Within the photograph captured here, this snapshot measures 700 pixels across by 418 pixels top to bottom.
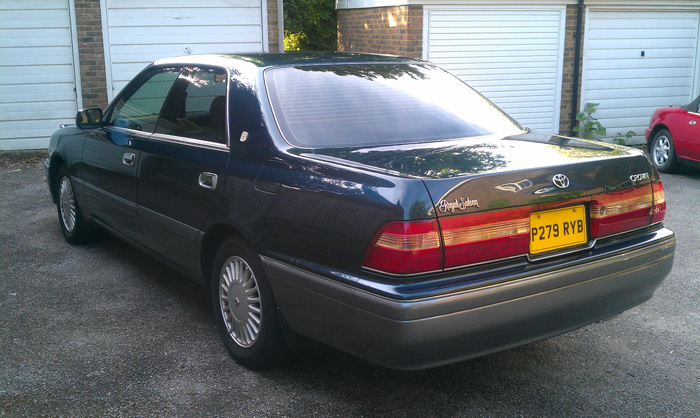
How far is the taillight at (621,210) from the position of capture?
3.51m

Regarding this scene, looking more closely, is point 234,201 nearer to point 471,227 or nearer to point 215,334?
point 215,334

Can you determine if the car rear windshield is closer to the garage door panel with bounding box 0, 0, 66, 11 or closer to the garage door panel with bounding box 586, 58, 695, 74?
the garage door panel with bounding box 0, 0, 66, 11

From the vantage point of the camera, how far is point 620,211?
11.9 feet

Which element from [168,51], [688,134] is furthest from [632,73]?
[168,51]

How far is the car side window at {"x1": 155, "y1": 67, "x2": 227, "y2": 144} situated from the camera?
4.22 meters

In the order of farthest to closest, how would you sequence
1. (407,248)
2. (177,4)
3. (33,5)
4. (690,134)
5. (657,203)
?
1. (177,4)
2. (33,5)
3. (690,134)
4. (657,203)
5. (407,248)

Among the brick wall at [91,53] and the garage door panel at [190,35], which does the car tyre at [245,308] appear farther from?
the garage door panel at [190,35]

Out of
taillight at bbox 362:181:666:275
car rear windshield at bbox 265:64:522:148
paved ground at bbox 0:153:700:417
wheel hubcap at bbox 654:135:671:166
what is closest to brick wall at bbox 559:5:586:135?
wheel hubcap at bbox 654:135:671:166

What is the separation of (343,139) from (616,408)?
188cm

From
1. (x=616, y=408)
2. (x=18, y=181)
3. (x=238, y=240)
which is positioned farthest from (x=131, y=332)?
(x=18, y=181)

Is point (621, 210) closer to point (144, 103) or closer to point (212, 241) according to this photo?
point (212, 241)

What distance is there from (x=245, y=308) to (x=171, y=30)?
9.30 meters

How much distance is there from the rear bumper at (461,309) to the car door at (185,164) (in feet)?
2.55

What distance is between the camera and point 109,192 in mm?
5328
